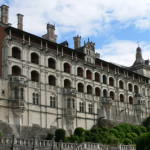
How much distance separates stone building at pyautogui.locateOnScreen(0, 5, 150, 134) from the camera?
6078 centimetres

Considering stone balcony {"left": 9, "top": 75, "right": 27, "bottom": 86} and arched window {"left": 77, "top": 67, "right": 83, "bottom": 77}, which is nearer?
stone balcony {"left": 9, "top": 75, "right": 27, "bottom": 86}

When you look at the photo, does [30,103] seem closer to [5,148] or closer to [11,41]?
[11,41]

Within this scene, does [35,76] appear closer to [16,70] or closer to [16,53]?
[16,70]

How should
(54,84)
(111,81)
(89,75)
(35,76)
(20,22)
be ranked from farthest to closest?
(111,81)
(89,75)
(54,84)
(20,22)
(35,76)

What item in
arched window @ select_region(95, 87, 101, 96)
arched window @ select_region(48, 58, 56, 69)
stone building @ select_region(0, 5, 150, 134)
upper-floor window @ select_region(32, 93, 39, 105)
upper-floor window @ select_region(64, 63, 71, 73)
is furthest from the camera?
arched window @ select_region(95, 87, 101, 96)

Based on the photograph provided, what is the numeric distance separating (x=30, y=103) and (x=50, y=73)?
345 inches

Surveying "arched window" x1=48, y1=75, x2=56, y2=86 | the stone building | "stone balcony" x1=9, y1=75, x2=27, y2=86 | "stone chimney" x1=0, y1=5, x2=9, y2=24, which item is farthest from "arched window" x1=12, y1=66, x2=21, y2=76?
"stone chimney" x1=0, y1=5, x2=9, y2=24

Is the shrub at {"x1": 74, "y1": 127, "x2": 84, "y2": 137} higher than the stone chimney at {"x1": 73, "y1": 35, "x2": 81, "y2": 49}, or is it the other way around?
the stone chimney at {"x1": 73, "y1": 35, "x2": 81, "y2": 49}

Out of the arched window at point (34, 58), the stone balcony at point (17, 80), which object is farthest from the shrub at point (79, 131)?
the arched window at point (34, 58)

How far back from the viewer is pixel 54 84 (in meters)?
69.9

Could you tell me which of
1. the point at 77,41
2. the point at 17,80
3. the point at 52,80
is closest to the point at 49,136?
the point at 17,80

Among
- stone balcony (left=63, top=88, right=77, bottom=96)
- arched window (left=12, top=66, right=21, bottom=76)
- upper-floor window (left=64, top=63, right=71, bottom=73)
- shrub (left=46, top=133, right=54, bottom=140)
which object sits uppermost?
upper-floor window (left=64, top=63, right=71, bottom=73)

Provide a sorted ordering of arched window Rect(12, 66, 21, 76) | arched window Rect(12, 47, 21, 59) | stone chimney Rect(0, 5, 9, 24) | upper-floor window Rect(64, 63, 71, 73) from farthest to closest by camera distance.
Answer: upper-floor window Rect(64, 63, 71, 73), stone chimney Rect(0, 5, 9, 24), arched window Rect(12, 47, 21, 59), arched window Rect(12, 66, 21, 76)

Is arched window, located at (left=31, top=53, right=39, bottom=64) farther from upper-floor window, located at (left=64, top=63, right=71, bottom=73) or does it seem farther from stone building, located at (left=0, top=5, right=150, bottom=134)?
upper-floor window, located at (left=64, top=63, right=71, bottom=73)
